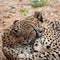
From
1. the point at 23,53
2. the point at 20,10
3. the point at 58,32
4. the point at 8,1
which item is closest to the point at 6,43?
the point at 23,53

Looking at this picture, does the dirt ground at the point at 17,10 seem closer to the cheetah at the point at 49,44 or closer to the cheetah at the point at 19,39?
the cheetah at the point at 49,44

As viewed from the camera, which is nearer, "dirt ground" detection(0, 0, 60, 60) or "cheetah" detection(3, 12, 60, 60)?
"cheetah" detection(3, 12, 60, 60)

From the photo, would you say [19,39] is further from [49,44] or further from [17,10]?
[17,10]

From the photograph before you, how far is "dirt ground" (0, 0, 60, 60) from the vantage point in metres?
7.40

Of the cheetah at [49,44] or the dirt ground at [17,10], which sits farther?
the dirt ground at [17,10]

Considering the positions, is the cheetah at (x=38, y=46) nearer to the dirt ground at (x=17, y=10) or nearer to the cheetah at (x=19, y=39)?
the cheetah at (x=19, y=39)

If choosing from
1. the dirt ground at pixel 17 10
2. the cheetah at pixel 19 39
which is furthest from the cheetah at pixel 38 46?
the dirt ground at pixel 17 10

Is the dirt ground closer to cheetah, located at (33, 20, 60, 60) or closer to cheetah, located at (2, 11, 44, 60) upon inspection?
cheetah, located at (33, 20, 60, 60)

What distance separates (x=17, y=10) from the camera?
8.09 m

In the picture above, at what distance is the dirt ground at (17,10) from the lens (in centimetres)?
740

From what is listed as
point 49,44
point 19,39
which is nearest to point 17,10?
point 49,44

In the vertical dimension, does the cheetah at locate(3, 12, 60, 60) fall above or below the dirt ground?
above

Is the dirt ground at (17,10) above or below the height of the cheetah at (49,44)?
below

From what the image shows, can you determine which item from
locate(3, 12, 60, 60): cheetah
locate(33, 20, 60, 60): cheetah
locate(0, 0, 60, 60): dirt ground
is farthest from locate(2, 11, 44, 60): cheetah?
locate(0, 0, 60, 60): dirt ground
